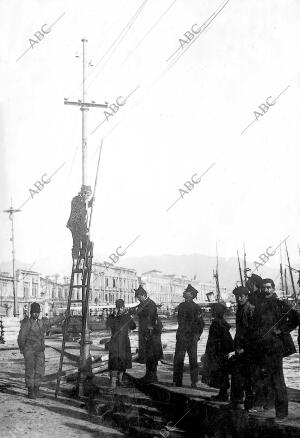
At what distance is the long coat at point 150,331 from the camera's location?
8036 mm

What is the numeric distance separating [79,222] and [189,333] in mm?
3552

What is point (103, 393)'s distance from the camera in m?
8.32

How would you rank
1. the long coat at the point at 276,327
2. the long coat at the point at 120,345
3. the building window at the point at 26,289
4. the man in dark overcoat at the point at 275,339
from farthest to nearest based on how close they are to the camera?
the building window at the point at 26,289, the long coat at the point at 120,345, the long coat at the point at 276,327, the man in dark overcoat at the point at 275,339

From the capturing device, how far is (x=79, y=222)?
958 cm

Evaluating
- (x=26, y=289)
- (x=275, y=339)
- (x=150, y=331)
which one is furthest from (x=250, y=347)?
(x=26, y=289)

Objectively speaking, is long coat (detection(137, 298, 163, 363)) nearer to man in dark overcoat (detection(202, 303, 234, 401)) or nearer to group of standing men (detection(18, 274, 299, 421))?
group of standing men (detection(18, 274, 299, 421))

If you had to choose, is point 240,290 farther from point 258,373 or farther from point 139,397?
point 139,397

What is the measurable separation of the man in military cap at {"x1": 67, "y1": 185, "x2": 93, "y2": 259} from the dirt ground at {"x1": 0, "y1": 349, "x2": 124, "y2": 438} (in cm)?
299

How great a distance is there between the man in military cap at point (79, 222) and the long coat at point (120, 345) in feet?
5.57

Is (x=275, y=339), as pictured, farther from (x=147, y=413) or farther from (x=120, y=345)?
(x=120, y=345)

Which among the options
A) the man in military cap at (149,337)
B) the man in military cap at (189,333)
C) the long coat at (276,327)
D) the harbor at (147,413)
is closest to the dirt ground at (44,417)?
the harbor at (147,413)

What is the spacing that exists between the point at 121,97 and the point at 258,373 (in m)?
7.39

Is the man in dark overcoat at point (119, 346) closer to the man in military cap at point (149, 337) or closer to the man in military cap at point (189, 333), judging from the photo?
the man in military cap at point (149, 337)

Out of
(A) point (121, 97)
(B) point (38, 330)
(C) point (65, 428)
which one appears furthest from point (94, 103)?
(C) point (65, 428)
